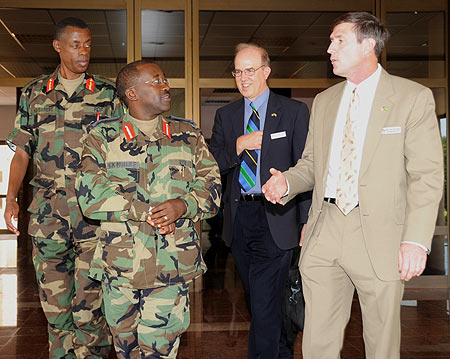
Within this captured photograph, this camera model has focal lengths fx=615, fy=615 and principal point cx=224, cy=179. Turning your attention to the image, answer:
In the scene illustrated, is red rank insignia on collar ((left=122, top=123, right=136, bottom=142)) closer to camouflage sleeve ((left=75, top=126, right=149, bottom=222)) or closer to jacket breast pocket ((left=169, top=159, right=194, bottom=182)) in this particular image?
camouflage sleeve ((left=75, top=126, right=149, bottom=222))

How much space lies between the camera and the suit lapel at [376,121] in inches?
103

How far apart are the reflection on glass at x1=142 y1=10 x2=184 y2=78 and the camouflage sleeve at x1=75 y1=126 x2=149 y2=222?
4.25m

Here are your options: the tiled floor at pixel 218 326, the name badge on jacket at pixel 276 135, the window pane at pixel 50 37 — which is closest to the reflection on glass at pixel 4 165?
the tiled floor at pixel 218 326

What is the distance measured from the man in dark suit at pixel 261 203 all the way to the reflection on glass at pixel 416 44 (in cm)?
433

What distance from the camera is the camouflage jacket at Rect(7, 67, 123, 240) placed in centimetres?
361

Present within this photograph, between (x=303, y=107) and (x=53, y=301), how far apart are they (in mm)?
1881

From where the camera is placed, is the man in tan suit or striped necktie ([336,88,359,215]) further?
striped necktie ([336,88,359,215])

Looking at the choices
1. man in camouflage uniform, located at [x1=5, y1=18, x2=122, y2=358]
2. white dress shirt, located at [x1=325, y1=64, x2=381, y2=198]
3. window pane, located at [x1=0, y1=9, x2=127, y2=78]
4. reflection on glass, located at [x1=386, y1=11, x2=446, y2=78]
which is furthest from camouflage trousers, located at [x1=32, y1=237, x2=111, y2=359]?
reflection on glass, located at [x1=386, y1=11, x2=446, y2=78]

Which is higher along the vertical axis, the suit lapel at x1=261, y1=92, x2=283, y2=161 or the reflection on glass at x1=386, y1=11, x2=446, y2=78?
the reflection on glass at x1=386, y1=11, x2=446, y2=78

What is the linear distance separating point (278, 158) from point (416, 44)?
4.67 m

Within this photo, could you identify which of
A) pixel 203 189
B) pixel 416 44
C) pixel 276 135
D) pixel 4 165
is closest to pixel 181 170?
pixel 203 189

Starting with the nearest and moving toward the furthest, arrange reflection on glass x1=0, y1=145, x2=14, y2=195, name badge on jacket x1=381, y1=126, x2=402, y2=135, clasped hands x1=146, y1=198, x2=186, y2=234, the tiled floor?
name badge on jacket x1=381, y1=126, x2=402, y2=135, clasped hands x1=146, y1=198, x2=186, y2=234, the tiled floor, reflection on glass x1=0, y1=145, x2=14, y2=195

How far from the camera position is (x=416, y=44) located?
7.46 metres

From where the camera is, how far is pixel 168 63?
23.2 feet
